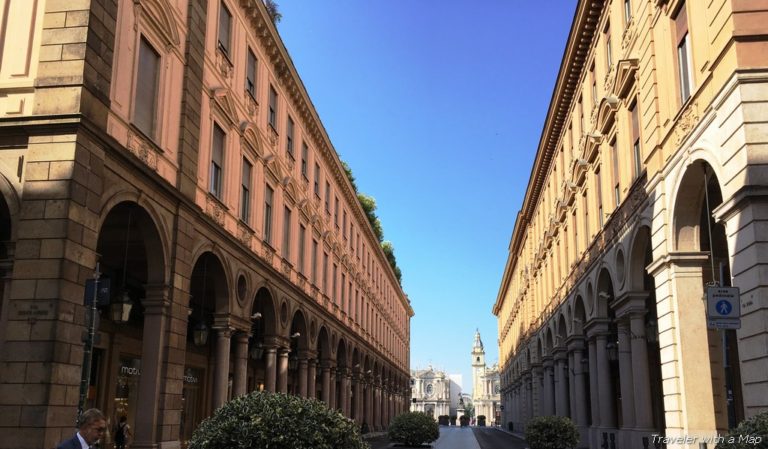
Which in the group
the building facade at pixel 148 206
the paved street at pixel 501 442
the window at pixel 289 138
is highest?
the window at pixel 289 138

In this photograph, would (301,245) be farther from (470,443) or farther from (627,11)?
(470,443)

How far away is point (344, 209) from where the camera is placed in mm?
45844

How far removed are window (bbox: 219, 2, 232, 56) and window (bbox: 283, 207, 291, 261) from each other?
8.35 meters

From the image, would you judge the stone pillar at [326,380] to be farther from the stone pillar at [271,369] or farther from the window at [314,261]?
the stone pillar at [271,369]

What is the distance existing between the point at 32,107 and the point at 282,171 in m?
15.4

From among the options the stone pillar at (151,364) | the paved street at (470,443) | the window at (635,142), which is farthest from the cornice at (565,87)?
the stone pillar at (151,364)

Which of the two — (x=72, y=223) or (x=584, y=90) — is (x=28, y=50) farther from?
(x=584, y=90)

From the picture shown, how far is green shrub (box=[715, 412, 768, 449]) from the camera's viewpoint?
372 inches

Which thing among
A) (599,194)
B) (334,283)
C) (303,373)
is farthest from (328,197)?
(599,194)

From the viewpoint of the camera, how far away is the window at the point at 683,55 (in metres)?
16.8

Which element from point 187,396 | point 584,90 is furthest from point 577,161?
point 187,396

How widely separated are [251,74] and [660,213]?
14.4m

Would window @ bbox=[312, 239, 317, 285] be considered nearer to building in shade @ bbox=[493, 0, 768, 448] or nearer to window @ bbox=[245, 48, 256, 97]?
window @ bbox=[245, 48, 256, 97]

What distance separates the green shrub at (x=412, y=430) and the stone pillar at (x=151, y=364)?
14.7 m
